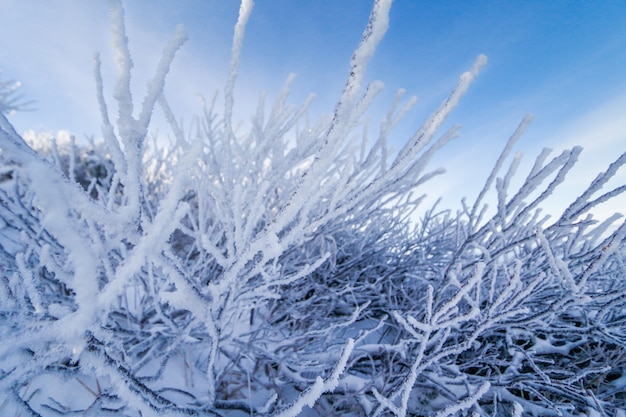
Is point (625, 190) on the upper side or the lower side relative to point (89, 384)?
upper

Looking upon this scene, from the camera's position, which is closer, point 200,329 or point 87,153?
point 200,329

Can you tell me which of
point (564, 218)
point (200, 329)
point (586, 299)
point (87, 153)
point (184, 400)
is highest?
point (87, 153)

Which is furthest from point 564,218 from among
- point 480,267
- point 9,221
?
point 9,221

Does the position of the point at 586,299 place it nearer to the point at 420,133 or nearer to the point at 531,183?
the point at 531,183

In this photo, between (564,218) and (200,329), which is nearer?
(564,218)

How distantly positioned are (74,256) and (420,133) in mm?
779

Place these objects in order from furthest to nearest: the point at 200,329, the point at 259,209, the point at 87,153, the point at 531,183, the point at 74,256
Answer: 1. the point at 87,153
2. the point at 200,329
3. the point at 531,183
4. the point at 259,209
5. the point at 74,256

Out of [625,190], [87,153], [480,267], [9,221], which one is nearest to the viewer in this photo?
[480,267]

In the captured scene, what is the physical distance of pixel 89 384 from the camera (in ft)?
5.07

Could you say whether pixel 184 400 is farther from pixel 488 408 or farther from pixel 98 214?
pixel 488 408

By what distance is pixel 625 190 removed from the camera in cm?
102

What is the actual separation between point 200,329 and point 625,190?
2181 millimetres

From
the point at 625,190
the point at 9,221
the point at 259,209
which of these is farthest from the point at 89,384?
the point at 625,190

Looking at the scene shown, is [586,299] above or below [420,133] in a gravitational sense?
below
